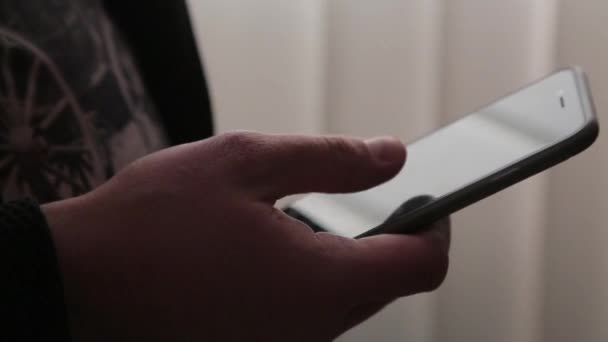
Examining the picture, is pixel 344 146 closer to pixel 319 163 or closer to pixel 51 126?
pixel 319 163

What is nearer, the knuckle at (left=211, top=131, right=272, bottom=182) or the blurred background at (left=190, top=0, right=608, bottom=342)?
the knuckle at (left=211, top=131, right=272, bottom=182)

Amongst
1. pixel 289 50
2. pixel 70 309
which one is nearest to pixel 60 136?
pixel 70 309

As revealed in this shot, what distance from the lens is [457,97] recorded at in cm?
75

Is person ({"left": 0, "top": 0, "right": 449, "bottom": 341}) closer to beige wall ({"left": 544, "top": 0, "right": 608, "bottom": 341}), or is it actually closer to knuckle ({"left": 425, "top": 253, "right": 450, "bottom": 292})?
knuckle ({"left": 425, "top": 253, "right": 450, "bottom": 292})

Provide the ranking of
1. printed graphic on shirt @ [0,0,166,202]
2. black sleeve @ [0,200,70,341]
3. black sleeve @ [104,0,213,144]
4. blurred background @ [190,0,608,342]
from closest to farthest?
black sleeve @ [0,200,70,341] → printed graphic on shirt @ [0,0,166,202] → black sleeve @ [104,0,213,144] → blurred background @ [190,0,608,342]

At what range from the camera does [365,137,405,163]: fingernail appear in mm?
362

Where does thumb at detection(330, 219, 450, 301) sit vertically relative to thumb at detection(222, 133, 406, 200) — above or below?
below

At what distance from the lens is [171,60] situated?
2.05ft

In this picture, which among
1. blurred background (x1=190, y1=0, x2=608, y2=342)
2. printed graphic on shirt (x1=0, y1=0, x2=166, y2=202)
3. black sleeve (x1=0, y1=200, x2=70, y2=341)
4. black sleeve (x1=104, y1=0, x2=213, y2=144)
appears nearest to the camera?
black sleeve (x1=0, y1=200, x2=70, y2=341)

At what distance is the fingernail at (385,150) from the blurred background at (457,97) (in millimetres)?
397

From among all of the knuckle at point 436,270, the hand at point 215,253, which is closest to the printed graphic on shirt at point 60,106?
the hand at point 215,253

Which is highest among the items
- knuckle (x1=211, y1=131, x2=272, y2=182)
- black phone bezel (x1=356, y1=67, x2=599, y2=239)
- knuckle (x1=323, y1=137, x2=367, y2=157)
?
knuckle (x1=211, y1=131, x2=272, y2=182)

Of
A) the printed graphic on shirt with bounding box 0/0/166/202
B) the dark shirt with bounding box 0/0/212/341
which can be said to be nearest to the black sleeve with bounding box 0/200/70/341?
the dark shirt with bounding box 0/0/212/341

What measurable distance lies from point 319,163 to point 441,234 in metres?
0.08
